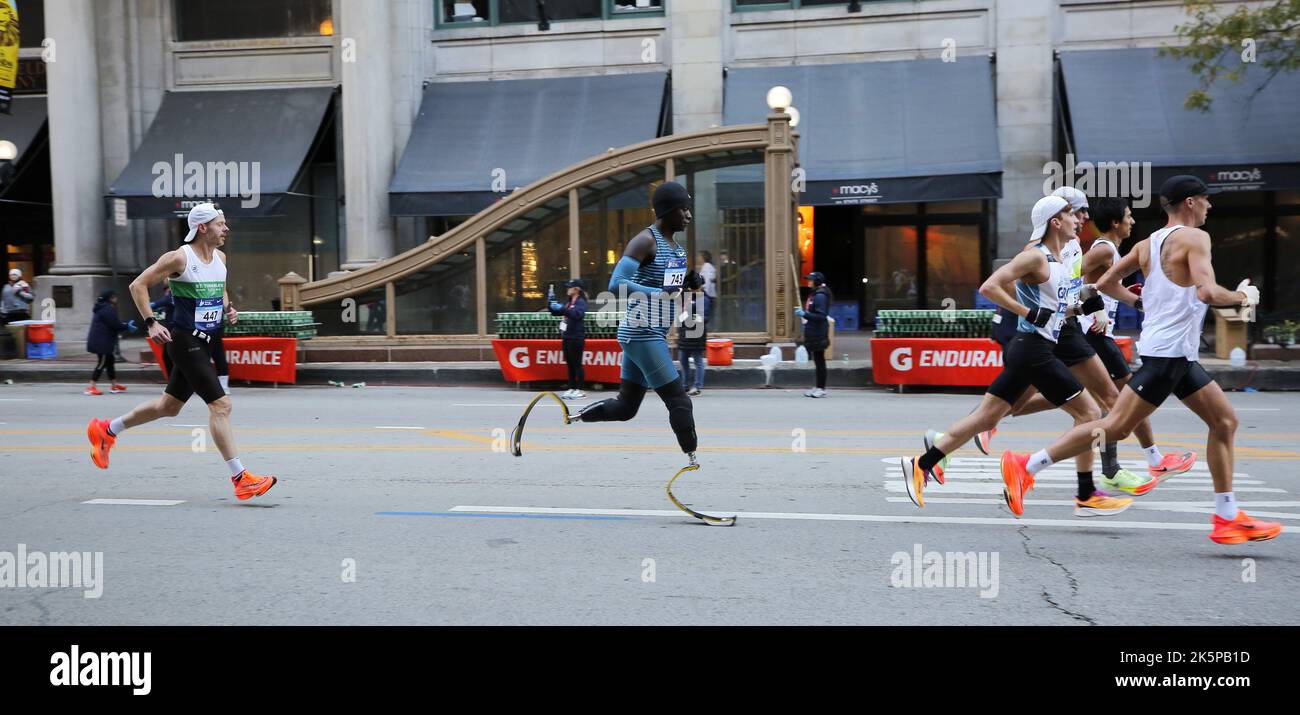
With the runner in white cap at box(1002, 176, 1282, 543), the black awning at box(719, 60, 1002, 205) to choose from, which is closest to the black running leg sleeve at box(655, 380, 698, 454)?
the runner in white cap at box(1002, 176, 1282, 543)

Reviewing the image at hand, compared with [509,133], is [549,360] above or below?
below

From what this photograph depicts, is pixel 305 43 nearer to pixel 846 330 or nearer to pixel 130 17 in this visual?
pixel 130 17

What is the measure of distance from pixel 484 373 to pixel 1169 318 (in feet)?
42.8

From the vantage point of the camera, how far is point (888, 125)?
Answer: 21.2 meters

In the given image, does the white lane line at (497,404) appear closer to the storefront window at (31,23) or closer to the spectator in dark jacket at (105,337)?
the spectator in dark jacket at (105,337)

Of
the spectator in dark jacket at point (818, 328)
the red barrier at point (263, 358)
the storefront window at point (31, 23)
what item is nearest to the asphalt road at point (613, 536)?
the spectator in dark jacket at point (818, 328)

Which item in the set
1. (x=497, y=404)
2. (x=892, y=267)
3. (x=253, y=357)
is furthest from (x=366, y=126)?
(x=892, y=267)

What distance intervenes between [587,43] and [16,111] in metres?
13.6

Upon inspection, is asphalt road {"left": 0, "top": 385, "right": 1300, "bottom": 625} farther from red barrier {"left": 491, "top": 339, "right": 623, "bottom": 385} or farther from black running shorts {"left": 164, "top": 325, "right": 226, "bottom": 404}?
red barrier {"left": 491, "top": 339, "right": 623, "bottom": 385}

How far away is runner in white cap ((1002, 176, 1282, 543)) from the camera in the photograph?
225 inches

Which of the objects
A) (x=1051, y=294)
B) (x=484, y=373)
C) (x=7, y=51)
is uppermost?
(x=7, y=51)

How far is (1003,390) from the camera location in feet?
21.3

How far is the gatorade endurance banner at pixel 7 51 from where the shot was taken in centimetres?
2048

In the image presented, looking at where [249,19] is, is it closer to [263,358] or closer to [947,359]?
[263,358]
